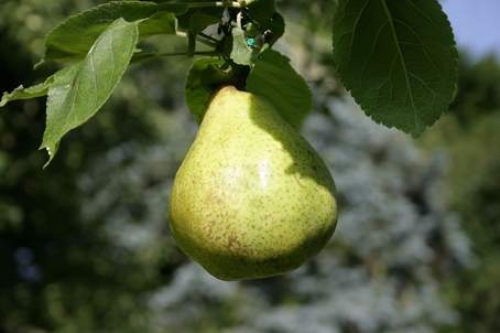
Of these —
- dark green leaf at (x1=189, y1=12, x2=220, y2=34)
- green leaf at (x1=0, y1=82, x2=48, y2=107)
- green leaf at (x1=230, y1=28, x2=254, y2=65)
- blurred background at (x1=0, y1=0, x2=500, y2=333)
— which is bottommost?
blurred background at (x1=0, y1=0, x2=500, y2=333)

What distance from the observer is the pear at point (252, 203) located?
723mm

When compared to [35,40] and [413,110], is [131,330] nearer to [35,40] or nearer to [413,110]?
[35,40]

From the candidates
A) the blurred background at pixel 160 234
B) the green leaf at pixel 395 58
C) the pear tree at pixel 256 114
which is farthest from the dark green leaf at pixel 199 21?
the blurred background at pixel 160 234

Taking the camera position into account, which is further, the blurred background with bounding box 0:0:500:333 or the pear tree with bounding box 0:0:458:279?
the blurred background with bounding box 0:0:500:333

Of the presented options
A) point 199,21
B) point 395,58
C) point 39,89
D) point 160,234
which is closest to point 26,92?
point 39,89

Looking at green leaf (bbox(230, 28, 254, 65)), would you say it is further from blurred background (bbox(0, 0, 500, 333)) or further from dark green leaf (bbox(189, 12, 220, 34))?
blurred background (bbox(0, 0, 500, 333))

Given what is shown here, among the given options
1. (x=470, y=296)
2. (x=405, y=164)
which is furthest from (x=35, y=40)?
(x=470, y=296)

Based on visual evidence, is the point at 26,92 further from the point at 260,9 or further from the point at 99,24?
the point at 260,9

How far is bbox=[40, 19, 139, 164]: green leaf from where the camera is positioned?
67 cm

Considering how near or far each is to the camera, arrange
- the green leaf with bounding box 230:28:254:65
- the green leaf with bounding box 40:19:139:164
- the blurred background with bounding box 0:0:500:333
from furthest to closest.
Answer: the blurred background with bounding box 0:0:500:333 < the green leaf with bounding box 230:28:254:65 < the green leaf with bounding box 40:19:139:164

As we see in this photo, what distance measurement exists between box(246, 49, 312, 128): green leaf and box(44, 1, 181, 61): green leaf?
99 mm

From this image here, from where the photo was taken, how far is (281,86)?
0.87m

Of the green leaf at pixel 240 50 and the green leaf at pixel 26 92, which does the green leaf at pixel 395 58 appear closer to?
the green leaf at pixel 240 50

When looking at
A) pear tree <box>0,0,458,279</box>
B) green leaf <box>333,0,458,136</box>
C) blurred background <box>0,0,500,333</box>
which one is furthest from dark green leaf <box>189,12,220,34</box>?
blurred background <box>0,0,500,333</box>
